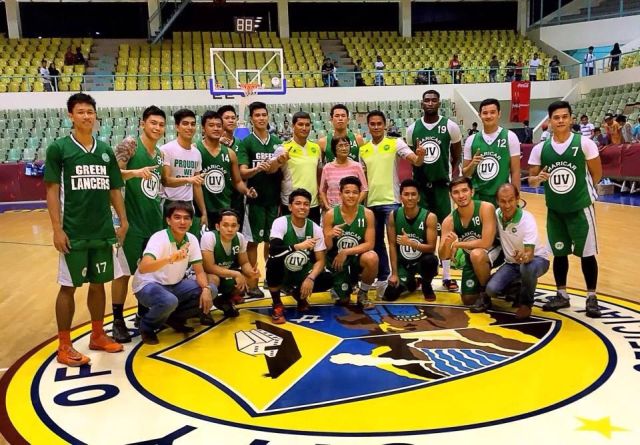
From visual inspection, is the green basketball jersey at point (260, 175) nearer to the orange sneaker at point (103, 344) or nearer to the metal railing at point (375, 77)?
the orange sneaker at point (103, 344)

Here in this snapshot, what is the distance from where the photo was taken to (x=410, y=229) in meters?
4.87

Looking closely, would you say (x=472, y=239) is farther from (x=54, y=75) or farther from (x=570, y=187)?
(x=54, y=75)

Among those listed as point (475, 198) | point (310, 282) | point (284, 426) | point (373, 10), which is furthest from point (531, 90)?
point (284, 426)

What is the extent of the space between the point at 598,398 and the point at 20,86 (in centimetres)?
1837

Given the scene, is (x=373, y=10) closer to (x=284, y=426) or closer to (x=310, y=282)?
(x=310, y=282)

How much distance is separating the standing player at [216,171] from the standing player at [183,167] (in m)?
0.19

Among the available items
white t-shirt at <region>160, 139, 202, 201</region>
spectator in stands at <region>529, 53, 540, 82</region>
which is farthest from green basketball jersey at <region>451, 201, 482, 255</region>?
spectator in stands at <region>529, 53, 540, 82</region>

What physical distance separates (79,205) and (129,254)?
71 cm

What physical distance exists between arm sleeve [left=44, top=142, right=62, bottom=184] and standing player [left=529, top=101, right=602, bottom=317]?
10.8 ft

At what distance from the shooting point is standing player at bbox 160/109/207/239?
4473 mm

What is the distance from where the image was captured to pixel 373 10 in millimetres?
23938

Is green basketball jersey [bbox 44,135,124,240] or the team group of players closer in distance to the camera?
green basketball jersey [bbox 44,135,124,240]

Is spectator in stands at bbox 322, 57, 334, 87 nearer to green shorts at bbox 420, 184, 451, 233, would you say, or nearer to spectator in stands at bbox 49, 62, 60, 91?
spectator in stands at bbox 49, 62, 60, 91

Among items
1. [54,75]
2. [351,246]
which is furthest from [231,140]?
[54,75]
